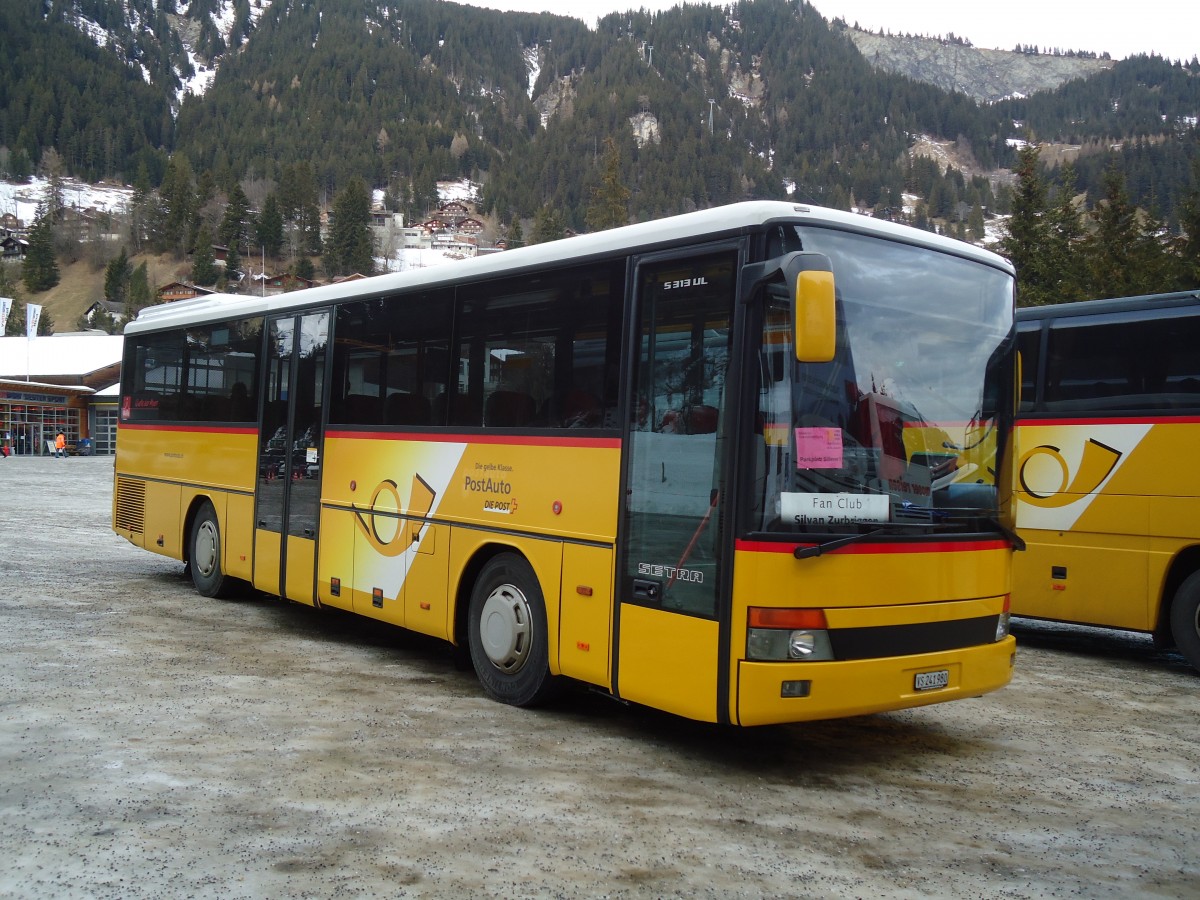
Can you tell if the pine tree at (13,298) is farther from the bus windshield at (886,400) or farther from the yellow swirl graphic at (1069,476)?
the bus windshield at (886,400)

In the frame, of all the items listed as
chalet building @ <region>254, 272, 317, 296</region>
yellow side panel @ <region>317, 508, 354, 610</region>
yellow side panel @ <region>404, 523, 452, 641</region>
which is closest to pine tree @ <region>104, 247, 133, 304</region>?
chalet building @ <region>254, 272, 317, 296</region>

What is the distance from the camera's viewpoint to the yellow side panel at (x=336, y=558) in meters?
8.95

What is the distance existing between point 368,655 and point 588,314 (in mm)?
4010

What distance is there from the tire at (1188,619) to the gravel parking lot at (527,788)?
46 cm

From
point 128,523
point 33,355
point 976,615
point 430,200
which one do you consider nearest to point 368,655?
point 976,615

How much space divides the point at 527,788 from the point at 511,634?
174 centimetres

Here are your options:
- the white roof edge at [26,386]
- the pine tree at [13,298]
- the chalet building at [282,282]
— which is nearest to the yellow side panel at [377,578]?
the white roof edge at [26,386]

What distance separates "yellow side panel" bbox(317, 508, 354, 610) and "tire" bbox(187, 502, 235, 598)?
244cm

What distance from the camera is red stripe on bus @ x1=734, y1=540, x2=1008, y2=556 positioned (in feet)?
17.7

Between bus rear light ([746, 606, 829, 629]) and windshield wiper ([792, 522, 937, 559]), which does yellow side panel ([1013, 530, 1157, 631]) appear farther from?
bus rear light ([746, 606, 829, 629])

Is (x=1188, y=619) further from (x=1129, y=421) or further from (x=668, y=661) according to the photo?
(x=668, y=661)

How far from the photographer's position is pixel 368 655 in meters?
9.05


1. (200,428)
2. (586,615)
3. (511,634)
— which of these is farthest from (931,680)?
(200,428)

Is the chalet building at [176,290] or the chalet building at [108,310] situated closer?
the chalet building at [108,310]
